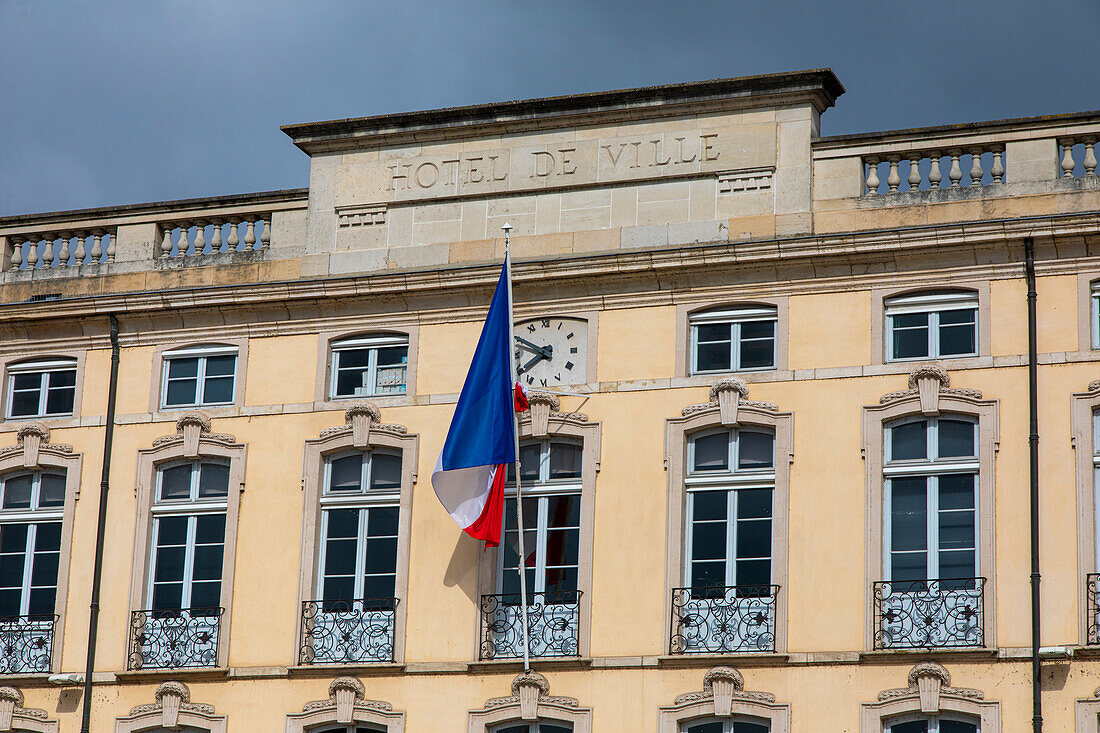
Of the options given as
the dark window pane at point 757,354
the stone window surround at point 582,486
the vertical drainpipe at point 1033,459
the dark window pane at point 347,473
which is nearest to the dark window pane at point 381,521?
the dark window pane at point 347,473

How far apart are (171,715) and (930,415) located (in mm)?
8697

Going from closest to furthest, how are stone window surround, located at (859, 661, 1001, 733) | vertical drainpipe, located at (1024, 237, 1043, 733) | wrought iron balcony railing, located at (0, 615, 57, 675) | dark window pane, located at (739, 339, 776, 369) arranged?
vertical drainpipe, located at (1024, 237, 1043, 733) < stone window surround, located at (859, 661, 1001, 733) < dark window pane, located at (739, 339, 776, 369) < wrought iron balcony railing, located at (0, 615, 57, 675)

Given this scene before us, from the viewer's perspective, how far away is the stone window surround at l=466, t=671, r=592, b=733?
21516 mm

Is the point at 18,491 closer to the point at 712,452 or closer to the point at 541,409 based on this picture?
the point at 541,409

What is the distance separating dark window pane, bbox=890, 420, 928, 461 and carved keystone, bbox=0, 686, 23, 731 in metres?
9.94

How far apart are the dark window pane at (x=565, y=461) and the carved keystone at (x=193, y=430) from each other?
13.3 ft

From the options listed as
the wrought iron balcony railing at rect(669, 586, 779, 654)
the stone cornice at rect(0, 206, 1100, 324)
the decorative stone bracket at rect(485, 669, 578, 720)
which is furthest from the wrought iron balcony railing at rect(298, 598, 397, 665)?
the stone cornice at rect(0, 206, 1100, 324)

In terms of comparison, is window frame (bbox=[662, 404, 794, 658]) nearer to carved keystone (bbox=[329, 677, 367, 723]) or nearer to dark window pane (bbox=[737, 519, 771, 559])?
dark window pane (bbox=[737, 519, 771, 559])

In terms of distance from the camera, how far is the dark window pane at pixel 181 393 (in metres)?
24.1

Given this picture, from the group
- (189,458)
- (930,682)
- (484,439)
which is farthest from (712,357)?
(189,458)

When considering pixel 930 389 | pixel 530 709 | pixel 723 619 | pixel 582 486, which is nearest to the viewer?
pixel 930 389

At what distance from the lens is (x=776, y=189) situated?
2262 centimetres

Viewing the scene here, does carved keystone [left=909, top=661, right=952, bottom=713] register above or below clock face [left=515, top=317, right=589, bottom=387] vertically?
below

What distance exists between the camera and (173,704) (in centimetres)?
2272
